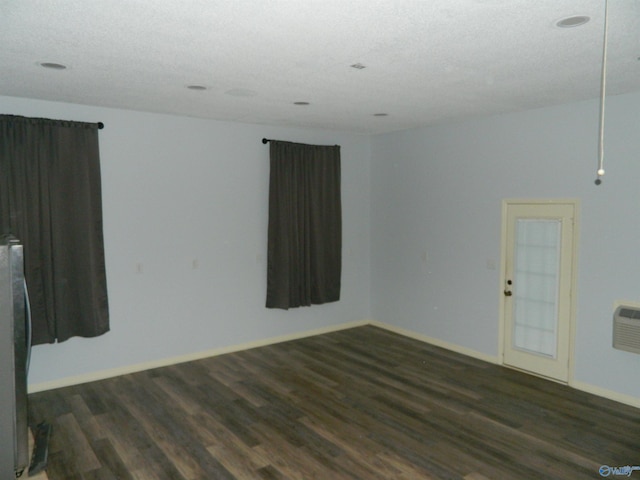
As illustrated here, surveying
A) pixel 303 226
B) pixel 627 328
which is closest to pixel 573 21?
pixel 627 328

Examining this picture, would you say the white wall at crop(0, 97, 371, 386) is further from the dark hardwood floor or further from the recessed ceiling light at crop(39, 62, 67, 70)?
the recessed ceiling light at crop(39, 62, 67, 70)

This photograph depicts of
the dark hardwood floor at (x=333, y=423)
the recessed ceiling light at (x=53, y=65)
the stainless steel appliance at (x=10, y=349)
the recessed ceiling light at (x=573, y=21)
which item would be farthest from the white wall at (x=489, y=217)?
the stainless steel appliance at (x=10, y=349)

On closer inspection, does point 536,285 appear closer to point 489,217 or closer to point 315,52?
point 489,217

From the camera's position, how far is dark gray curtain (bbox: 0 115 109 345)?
165 inches

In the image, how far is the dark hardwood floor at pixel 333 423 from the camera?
3197mm

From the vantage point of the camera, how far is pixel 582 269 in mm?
4426

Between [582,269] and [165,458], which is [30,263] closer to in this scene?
[165,458]

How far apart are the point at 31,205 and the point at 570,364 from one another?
17.6 ft

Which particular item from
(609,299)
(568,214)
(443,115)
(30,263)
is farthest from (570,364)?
(30,263)

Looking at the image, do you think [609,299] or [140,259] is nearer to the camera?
[609,299]

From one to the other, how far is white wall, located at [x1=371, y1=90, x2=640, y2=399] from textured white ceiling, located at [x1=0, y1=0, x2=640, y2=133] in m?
0.43

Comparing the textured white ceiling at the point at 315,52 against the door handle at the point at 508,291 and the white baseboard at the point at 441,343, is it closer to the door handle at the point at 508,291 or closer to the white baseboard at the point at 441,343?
the door handle at the point at 508,291

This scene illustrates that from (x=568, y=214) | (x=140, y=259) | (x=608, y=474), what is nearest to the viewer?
(x=608, y=474)

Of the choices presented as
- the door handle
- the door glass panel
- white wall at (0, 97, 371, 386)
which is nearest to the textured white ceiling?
white wall at (0, 97, 371, 386)
